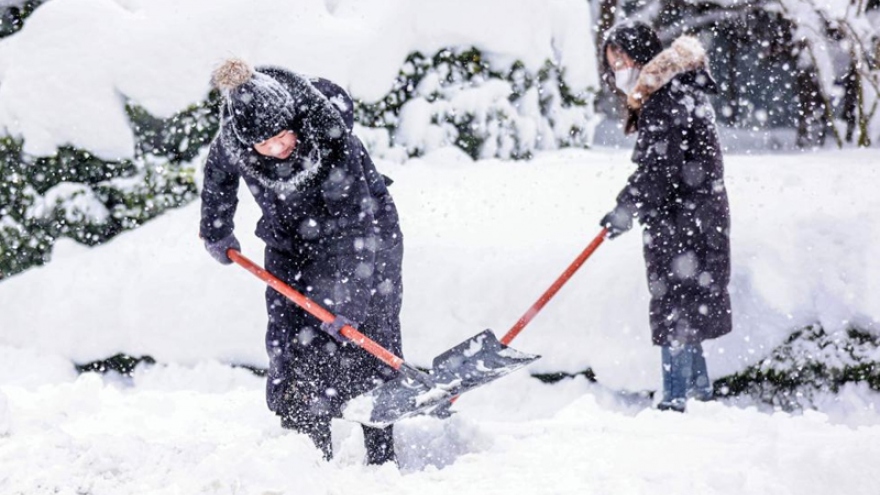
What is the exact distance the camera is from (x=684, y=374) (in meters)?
3.81

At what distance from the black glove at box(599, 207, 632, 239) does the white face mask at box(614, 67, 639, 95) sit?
0.54 meters

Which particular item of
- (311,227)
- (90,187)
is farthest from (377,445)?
(90,187)

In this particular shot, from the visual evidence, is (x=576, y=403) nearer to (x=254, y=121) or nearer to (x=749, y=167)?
(x=254, y=121)

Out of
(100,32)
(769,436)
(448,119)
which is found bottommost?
(769,436)

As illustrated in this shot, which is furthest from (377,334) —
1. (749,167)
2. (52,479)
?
(749,167)

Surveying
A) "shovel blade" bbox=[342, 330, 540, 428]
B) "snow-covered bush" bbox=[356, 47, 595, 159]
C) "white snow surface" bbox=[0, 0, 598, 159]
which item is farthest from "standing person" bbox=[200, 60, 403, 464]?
"snow-covered bush" bbox=[356, 47, 595, 159]

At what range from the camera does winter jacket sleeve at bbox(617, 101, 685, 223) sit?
3.66 metres

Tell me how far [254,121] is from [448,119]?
367 centimetres

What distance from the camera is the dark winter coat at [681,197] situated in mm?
3664

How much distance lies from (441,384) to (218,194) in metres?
1.10

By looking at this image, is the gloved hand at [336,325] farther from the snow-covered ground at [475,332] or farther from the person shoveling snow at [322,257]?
the snow-covered ground at [475,332]

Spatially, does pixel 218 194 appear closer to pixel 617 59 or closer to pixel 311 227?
pixel 311 227

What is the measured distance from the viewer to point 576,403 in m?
4.24

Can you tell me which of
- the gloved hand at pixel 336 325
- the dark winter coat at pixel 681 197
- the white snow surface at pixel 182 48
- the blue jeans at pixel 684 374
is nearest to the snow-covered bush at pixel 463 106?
the white snow surface at pixel 182 48
